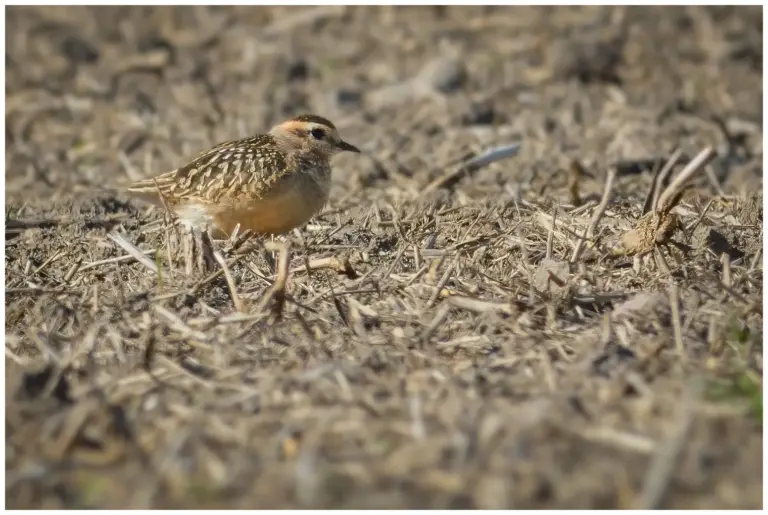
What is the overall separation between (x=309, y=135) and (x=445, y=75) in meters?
3.80

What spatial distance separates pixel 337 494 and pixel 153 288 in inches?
107

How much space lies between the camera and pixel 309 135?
8352 mm

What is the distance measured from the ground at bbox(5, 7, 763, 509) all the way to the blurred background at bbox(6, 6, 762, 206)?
0.13 ft

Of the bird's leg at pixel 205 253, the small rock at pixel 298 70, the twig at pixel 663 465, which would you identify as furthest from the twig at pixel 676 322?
the small rock at pixel 298 70

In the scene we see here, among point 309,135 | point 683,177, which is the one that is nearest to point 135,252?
point 309,135

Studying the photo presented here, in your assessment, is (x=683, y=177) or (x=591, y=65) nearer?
(x=683, y=177)

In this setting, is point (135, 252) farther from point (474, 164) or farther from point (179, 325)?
point (474, 164)

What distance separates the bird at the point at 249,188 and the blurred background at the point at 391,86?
1.24 m

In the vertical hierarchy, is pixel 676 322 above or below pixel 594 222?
below

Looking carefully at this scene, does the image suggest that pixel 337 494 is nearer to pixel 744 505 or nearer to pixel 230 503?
pixel 230 503

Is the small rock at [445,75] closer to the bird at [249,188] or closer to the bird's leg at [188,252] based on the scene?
the bird at [249,188]

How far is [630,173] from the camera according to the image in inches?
368

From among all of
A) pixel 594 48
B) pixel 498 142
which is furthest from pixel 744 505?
pixel 594 48

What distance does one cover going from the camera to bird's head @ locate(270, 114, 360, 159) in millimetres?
Answer: 8312
